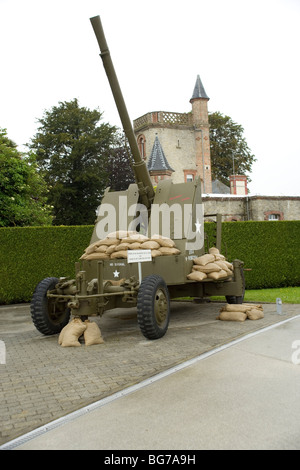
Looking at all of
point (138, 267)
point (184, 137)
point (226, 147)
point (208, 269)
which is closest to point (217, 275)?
point (208, 269)

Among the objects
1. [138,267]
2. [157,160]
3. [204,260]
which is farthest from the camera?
[157,160]

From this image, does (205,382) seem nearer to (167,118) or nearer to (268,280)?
(268,280)

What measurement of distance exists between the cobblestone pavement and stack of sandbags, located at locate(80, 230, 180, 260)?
137 centimetres

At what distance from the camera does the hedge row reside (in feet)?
43.5

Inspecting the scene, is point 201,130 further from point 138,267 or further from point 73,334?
point 73,334

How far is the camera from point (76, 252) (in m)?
13.9

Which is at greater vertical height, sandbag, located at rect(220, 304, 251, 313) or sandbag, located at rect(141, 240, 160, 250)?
sandbag, located at rect(141, 240, 160, 250)

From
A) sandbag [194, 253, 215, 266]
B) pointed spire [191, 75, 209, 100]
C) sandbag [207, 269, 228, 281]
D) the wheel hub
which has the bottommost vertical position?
the wheel hub

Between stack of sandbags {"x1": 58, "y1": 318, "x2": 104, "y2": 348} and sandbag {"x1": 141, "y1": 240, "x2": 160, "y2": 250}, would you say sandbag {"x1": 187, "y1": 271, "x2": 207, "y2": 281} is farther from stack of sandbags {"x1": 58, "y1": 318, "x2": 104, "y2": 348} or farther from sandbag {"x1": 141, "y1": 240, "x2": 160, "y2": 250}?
stack of sandbags {"x1": 58, "y1": 318, "x2": 104, "y2": 348}

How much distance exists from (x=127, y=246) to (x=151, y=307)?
1.60m

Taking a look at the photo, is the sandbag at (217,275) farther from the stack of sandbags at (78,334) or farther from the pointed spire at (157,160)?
the pointed spire at (157,160)

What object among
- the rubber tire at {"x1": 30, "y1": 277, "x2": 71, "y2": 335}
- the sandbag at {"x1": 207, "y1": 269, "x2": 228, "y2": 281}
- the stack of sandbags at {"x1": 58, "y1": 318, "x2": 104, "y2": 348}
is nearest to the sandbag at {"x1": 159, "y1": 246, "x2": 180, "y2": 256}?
the sandbag at {"x1": 207, "y1": 269, "x2": 228, "y2": 281}

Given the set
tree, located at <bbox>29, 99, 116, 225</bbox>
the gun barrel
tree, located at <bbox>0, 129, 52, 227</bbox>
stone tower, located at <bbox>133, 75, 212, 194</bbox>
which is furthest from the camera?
stone tower, located at <bbox>133, 75, 212, 194</bbox>
